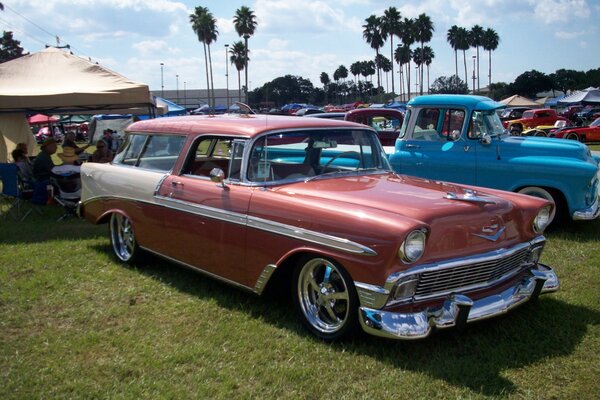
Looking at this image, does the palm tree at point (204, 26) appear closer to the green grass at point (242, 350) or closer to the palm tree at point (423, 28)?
the palm tree at point (423, 28)

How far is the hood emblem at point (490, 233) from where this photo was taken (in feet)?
12.7

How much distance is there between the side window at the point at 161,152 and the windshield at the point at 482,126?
4.23 m

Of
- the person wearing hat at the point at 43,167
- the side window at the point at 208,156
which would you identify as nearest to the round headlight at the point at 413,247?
the side window at the point at 208,156

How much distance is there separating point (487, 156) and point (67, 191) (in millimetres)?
6307

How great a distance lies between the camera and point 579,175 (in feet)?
23.0

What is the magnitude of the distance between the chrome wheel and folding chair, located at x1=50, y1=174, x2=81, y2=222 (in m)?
2.92

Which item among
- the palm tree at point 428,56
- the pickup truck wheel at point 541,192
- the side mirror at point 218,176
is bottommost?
the pickup truck wheel at point 541,192

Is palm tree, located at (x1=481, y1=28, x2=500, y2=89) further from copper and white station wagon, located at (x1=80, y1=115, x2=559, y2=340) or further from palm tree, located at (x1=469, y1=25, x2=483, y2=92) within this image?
copper and white station wagon, located at (x1=80, y1=115, x2=559, y2=340)

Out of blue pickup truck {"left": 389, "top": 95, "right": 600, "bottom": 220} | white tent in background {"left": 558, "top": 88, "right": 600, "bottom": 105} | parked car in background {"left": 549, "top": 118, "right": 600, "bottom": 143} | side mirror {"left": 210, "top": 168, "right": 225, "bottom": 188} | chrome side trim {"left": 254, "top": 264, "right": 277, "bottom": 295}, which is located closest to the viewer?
chrome side trim {"left": 254, "top": 264, "right": 277, "bottom": 295}

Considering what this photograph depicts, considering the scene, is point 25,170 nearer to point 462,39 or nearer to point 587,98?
point 587,98

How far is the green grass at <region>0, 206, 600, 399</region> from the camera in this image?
335cm

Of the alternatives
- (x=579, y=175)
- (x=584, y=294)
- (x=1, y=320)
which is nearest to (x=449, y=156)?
(x=579, y=175)

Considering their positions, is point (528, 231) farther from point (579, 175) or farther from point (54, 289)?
point (54, 289)

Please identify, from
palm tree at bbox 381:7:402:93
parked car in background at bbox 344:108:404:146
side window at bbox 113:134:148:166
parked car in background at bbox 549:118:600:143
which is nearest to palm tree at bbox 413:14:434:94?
palm tree at bbox 381:7:402:93
